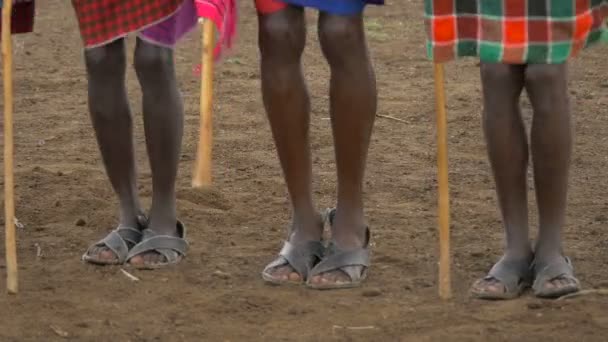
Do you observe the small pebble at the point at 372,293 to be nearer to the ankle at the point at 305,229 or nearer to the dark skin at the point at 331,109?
the dark skin at the point at 331,109

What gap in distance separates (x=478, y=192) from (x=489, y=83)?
4.81ft

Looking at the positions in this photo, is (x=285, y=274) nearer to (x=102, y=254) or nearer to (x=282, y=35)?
(x=102, y=254)

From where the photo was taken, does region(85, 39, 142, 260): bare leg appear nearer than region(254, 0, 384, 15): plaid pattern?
No

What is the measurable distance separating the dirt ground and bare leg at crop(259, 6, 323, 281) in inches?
10.0

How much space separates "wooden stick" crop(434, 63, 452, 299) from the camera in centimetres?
418

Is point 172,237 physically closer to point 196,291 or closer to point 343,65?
point 196,291

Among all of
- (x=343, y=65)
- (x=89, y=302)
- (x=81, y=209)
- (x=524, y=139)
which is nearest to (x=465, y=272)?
(x=524, y=139)

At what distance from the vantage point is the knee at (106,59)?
4.73 meters

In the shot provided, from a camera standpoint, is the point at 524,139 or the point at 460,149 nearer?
the point at 524,139

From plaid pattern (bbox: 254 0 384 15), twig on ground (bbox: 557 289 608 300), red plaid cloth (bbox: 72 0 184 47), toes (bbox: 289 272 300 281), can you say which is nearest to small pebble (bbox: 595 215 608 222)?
twig on ground (bbox: 557 289 608 300)

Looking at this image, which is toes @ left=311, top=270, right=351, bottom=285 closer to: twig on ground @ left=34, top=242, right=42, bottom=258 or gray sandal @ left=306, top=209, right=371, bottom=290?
gray sandal @ left=306, top=209, right=371, bottom=290

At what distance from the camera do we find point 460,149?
6449 mm

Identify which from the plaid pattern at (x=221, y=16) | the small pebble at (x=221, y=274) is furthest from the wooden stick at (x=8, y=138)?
the plaid pattern at (x=221, y=16)

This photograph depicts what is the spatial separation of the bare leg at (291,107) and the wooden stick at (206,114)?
984 mm
